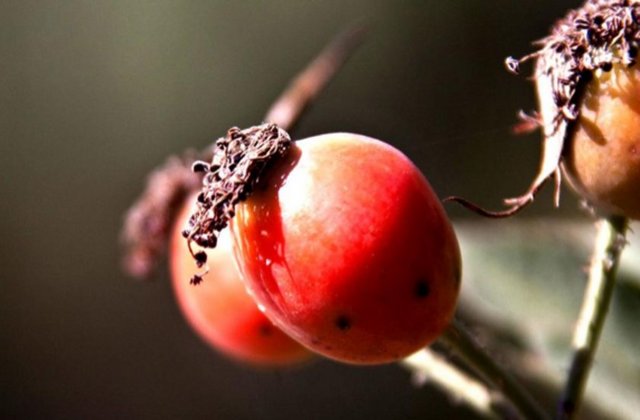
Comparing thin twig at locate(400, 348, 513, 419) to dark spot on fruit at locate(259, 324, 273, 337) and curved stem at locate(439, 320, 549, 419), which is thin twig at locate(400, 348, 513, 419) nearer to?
curved stem at locate(439, 320, 549, 419)

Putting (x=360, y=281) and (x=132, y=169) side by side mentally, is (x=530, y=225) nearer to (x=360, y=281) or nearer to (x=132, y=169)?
(x=360, y=281)

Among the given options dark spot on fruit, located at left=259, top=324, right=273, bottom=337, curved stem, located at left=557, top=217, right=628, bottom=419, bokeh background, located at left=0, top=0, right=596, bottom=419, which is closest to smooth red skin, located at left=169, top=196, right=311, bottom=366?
Answer: dark spot on fruit, located at left=259, top=324, right=273, bottom=337

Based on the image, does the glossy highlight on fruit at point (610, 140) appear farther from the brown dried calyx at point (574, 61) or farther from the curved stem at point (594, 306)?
the curved stem at point (594, 306)

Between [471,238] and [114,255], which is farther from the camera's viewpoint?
[114,255]

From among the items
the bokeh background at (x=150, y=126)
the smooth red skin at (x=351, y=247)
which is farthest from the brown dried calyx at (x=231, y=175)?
the bokeh background at (x=150, y=126)

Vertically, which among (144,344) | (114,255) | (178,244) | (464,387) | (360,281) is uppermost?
(360,281)

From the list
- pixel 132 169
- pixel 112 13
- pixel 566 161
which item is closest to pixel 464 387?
pixel 566 161
